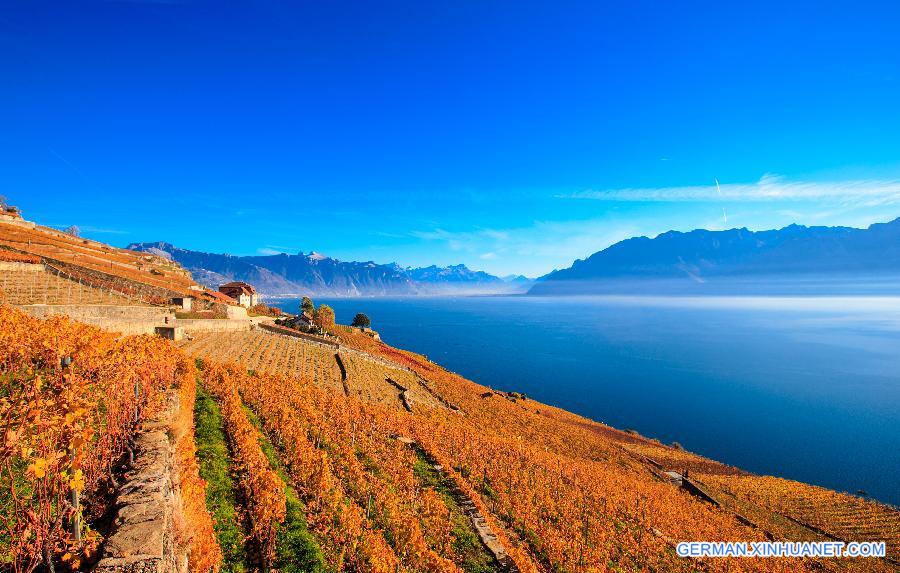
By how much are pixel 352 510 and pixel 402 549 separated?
2211 millimetres

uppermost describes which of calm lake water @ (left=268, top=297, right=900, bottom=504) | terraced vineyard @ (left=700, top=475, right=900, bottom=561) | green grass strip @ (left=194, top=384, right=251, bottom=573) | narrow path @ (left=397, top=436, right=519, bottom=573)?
green grass strip @ (left=194, top=384, right=251, bottom=573)

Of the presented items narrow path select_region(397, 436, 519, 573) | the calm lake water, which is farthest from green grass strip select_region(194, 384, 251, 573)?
the calm lake water

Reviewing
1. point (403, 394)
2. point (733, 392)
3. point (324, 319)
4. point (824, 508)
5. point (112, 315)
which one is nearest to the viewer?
point (112, 315)

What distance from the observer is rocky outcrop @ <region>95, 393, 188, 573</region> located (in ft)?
22.0

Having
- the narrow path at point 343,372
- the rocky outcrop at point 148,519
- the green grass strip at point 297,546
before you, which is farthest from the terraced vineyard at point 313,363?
the rocky outcrop at point 148,519

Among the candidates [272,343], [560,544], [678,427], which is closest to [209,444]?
[560,544]

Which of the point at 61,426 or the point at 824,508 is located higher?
the point at 61,426

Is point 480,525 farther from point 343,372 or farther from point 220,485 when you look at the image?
point 343,372

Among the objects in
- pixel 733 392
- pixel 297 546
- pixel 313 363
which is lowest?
pixel 733 392

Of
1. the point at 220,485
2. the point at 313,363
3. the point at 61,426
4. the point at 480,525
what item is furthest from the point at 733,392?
the point at 61,426

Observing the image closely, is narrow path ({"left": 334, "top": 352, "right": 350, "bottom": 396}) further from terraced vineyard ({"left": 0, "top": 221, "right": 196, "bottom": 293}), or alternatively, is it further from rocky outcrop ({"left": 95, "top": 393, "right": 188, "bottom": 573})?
terraced vineyard ({"left": 0, "top": 221, "right": 196, "bottom": 293})

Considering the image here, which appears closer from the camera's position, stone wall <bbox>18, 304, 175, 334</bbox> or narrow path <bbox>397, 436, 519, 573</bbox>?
narrow path <bbox>397, 436, 519, 573</bbox>

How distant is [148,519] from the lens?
7715 millimetres

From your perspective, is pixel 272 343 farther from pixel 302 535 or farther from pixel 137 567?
pixel 137 567
